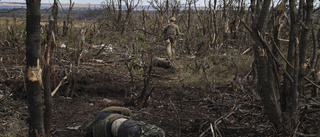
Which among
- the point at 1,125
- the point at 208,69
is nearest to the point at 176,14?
the point at 208,69

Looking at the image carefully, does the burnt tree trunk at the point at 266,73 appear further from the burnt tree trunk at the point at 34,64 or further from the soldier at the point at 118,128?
the burnt tree trunk at the point at 34,64

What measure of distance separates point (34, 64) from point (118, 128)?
111 centimetres

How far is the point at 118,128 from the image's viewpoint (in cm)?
288

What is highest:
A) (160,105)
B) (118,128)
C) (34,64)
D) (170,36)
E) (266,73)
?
(170,36)

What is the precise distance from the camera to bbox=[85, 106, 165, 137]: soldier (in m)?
2.77

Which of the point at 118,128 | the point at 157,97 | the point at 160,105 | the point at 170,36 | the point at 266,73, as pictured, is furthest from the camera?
the point at 170,36

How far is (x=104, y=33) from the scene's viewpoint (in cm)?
1169

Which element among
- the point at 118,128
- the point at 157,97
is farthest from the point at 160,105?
the point at 118,128

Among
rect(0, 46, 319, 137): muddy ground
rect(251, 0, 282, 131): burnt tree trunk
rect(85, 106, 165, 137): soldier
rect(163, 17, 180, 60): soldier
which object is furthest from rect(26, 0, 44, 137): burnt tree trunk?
rect(163, 17, 180, 60): soldier

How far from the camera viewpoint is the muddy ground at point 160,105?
3.22 metres

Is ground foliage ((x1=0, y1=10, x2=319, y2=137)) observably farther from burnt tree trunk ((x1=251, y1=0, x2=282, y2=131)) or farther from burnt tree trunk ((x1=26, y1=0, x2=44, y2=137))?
burnt tree trunk ((x1=26, y1=0, x2=44, y2=137))

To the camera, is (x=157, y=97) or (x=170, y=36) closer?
(x=157, y=97)

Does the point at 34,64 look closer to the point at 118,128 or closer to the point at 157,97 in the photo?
the point at 118,128

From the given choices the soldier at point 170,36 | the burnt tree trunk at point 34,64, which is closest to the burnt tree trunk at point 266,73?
the burnt tree trunk at point 34,64
